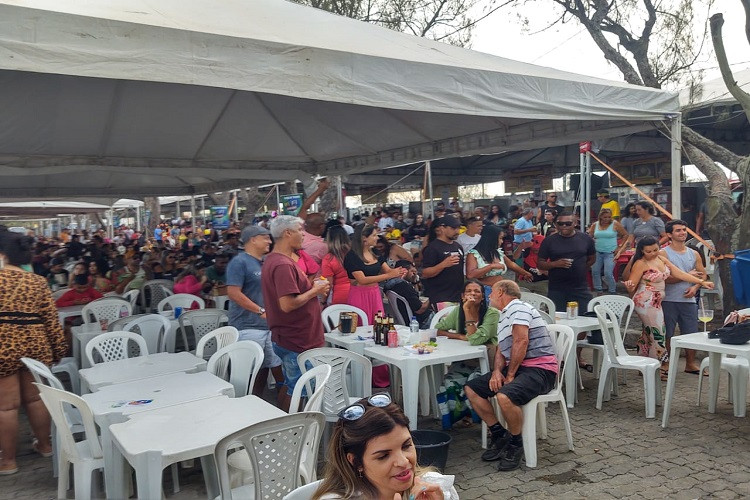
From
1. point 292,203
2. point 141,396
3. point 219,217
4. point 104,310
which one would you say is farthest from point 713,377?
point 219,217

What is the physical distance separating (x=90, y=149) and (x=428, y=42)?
Answer: 183 inches

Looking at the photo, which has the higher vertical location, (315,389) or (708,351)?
(315,389)

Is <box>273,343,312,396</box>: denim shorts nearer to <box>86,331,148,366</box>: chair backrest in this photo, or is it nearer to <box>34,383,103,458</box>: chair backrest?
<box>86,331,148,366</box>: chair backrest

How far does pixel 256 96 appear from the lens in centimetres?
712

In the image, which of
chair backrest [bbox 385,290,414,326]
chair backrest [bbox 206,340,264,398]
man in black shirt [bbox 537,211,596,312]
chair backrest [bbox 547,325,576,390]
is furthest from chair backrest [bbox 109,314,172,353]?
man in black shirt [bbox 537,211,596,312]

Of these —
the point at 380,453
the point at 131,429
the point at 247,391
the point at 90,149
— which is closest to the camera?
the point at 380,453

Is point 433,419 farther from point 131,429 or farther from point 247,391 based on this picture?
point 131,429

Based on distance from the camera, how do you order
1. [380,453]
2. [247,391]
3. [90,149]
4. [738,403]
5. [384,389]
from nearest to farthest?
[380,453] → [247,391] → [738,403] → [384,389] → [90,149]

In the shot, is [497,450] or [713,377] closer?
[497,450]

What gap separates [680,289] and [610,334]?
1067 mm

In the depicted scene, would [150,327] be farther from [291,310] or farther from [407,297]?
[407,297]

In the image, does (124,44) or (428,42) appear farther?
(428,42)

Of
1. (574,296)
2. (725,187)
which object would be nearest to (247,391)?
(574,296)

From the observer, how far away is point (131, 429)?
299 cm
